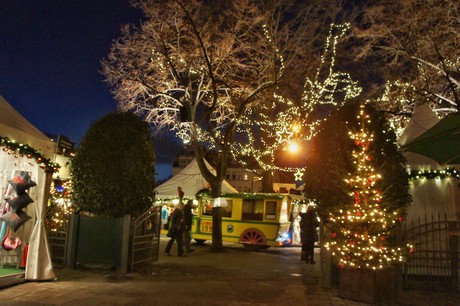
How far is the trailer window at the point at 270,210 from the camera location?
17375 millimetres

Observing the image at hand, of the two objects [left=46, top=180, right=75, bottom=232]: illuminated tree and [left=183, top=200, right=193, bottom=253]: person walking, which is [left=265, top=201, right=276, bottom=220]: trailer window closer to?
[left=183, top=200, right=193, bottom=253]: person walking

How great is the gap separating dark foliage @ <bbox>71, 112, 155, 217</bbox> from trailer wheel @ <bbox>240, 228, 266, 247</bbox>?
738 cm

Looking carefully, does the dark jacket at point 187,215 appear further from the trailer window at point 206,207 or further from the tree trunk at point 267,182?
the tree trunk at point 267,182

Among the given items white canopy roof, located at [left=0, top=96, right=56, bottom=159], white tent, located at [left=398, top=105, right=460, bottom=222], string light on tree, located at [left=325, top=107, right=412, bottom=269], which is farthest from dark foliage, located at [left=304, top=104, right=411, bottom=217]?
white canopy roof, located at [left=0, top=96, right=56, bottom=159]

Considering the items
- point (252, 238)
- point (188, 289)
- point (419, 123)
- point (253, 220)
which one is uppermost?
point (419, 123)

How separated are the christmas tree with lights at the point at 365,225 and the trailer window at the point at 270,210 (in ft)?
30.1

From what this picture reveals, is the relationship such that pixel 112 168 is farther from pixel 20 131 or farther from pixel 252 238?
pixel 252 238

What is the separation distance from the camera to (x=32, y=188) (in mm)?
9062

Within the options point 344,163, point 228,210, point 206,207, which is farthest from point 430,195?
point 206,207

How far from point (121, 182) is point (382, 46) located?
11153 millimetres

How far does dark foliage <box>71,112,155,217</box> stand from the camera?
10.5 m

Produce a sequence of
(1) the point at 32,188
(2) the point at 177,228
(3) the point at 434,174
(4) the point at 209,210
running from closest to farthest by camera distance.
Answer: (1) the point at 32,188
(3) the point at 434,174
(2) the point at 177,228
(4) the point at 209,210

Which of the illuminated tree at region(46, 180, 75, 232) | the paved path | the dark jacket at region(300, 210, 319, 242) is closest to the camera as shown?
the paved path

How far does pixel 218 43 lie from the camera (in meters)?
16.9
